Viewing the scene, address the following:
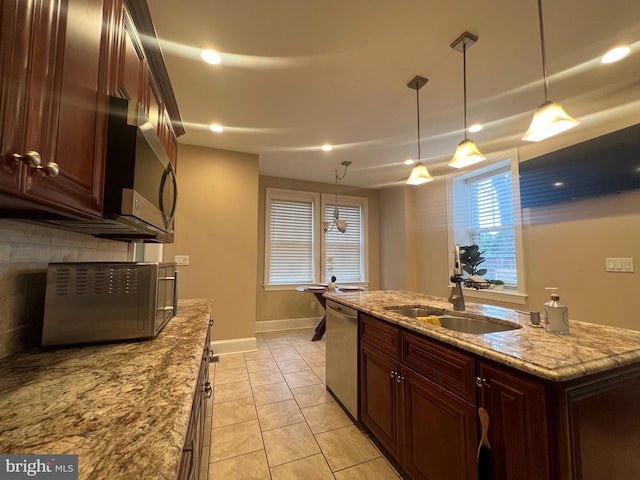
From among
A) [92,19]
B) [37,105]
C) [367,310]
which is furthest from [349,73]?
[37,105]

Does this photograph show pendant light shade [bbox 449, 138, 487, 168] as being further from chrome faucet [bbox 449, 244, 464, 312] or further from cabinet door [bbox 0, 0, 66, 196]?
cabinet door [bbox 0, 0, 66, 196]

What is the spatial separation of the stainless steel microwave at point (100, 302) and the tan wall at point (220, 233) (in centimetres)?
220

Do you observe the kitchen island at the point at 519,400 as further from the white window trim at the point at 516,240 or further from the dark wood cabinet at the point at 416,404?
the white window trim at the point at 516,240

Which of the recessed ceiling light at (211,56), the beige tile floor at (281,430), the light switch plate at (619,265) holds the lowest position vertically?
the beige tile floor at (281,430)

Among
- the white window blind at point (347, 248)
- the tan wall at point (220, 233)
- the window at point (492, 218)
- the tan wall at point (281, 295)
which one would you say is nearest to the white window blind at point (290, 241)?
the tan wall at point (281, 295)

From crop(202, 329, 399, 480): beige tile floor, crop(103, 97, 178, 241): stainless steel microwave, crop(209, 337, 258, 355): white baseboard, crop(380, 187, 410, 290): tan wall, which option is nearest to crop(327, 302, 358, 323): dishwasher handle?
crop(202, 329, 399, 480): beige tile floor

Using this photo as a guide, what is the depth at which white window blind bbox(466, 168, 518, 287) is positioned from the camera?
133 inches

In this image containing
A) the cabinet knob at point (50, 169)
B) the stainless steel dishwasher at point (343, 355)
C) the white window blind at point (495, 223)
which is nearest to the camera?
the cabinet knob at point (50, 169)

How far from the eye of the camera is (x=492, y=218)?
3.66 meters

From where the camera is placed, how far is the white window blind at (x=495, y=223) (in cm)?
339

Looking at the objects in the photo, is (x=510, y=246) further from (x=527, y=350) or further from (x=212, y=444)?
(x=212, y=444)

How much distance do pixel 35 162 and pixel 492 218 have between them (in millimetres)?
4342

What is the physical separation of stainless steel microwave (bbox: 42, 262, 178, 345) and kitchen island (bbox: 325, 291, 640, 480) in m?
1.28

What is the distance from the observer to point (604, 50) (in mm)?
1789
